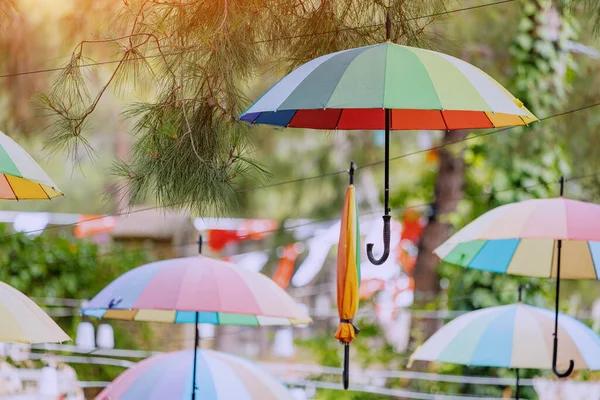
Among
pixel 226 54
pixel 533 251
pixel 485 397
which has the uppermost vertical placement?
pixel 226 54

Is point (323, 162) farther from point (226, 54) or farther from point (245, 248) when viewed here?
point (226, 54)

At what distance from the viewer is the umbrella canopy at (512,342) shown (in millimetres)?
4828

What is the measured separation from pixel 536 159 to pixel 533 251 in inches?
123

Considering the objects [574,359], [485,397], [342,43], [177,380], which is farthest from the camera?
[485,397]

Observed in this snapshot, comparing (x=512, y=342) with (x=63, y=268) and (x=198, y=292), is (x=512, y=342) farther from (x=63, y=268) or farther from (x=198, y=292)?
(x=63, y=268)

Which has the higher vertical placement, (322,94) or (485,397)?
(322,94)

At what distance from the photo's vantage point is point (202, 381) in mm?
4402

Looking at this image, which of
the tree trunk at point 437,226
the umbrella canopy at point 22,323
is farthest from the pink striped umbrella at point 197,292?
the tree trunk at point 437,226

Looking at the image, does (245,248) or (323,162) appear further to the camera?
(245,248)

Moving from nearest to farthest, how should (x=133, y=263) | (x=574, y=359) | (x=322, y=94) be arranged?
(x=322, y=94) → (x=574, y=359) → (x=133, y=263)

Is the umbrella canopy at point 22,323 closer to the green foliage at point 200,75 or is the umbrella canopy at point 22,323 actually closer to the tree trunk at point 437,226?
the green foliage at point 200,75

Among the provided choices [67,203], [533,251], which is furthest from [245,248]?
[533,251]

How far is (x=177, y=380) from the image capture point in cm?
444

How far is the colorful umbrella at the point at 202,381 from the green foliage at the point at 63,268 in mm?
3707
